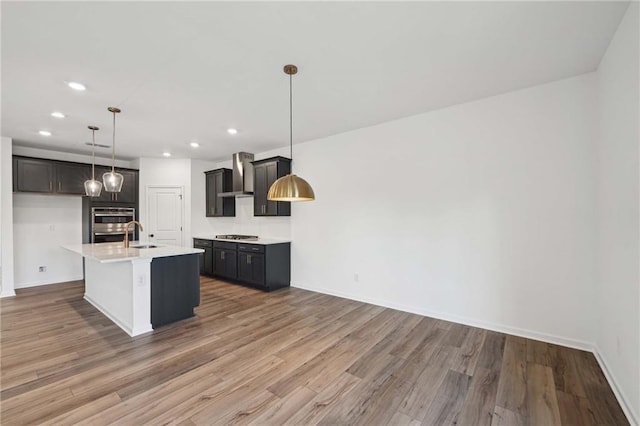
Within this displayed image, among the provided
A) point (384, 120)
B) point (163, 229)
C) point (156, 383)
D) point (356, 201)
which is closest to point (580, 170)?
point (384, 120)

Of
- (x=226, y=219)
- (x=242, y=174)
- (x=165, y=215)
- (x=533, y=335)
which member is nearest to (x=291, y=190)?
(x=533, y=335)

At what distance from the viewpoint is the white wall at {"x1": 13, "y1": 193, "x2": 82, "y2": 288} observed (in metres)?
5.19

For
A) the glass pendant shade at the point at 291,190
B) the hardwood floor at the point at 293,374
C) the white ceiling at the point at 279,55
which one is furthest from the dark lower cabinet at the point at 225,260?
the glass pendant shade at the point at 291,190

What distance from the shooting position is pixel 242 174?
19.0ft

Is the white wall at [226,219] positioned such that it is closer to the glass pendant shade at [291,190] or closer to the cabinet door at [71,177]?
the cabinet door at [71,177]

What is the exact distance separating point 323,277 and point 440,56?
11.9ft

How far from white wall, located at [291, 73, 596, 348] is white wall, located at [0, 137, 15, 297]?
17.5ft

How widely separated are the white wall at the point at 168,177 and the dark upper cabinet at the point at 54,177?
372mm

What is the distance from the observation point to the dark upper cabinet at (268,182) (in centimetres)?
518

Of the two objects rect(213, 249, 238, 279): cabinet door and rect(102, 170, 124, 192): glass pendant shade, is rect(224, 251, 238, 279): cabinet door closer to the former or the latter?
rect(213, 249, 238, 279): cabinet door

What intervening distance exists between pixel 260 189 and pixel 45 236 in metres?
4.35

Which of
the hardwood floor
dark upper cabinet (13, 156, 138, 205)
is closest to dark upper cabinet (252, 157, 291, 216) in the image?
the hardwood floor

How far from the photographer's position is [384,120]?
402 centimetres

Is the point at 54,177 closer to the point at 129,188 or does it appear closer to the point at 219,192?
the point at 129,188
